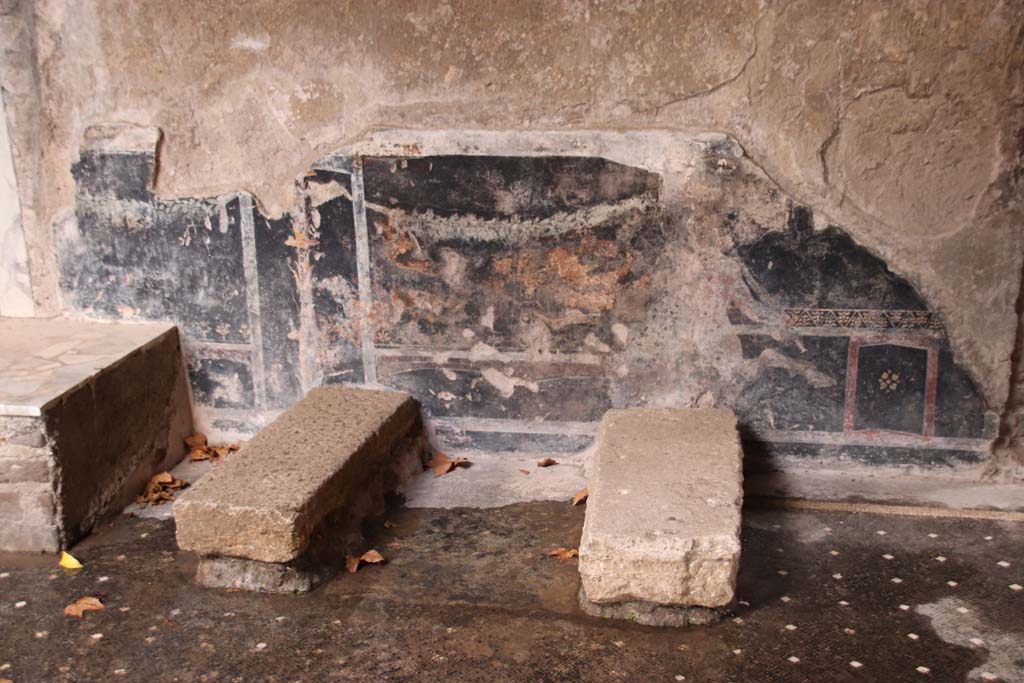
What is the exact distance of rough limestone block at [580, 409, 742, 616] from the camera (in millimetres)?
2404

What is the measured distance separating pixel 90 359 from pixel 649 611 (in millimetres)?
1900

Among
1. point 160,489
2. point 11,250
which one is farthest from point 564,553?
point 11,250

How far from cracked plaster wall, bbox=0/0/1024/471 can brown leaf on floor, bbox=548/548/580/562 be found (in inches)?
50.2

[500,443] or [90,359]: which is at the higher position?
[90,359]

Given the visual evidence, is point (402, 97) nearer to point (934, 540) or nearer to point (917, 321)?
point (917, 321)

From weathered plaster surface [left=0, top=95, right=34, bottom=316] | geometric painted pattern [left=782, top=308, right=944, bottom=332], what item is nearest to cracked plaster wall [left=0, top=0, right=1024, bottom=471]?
geometric painted pattern [left=782, top=308, right=944, bottom=332]

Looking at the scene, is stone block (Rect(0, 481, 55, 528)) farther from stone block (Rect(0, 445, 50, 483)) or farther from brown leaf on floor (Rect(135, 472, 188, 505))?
brown leaf on floor (Rect(135, 472, 188, 505))

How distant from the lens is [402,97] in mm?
3223

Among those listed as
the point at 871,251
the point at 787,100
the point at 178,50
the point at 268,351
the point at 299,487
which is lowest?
the point at 299,487

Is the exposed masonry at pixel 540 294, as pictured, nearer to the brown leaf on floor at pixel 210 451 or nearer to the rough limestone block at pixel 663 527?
the brown leaf on floor at pixel 210 451

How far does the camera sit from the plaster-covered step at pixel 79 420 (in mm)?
2842

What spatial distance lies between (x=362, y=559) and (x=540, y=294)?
41.4 inches

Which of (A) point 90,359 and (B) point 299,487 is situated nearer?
(B) point 299,487

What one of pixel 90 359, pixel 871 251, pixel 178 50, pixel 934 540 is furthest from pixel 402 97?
pixel 934 540
